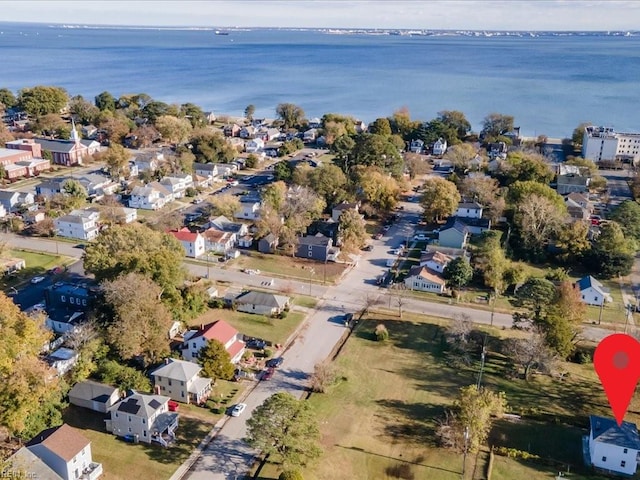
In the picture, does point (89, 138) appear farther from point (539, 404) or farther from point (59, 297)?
point (539, 404)

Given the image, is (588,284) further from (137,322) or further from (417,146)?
(417,146)

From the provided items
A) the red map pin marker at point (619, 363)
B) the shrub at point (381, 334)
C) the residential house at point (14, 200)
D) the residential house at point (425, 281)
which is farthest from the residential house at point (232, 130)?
the red map pin marker at point (619, 363)

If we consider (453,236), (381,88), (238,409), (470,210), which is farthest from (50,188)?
(381,88)

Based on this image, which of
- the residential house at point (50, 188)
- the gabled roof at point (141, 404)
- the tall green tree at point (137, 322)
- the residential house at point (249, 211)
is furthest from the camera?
the residential house at point (50, 188)

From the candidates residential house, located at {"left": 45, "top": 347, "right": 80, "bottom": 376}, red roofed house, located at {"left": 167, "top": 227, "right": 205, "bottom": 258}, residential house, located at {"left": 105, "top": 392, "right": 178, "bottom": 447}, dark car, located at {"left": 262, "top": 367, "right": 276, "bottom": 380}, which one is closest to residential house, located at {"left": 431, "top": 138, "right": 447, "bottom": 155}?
Result: red roofed house, located at {"left": 167, "top": 227, "right": 205, "bottom": 258}

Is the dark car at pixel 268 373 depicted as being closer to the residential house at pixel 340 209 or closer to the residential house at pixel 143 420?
the residential house at pixel 143 420
